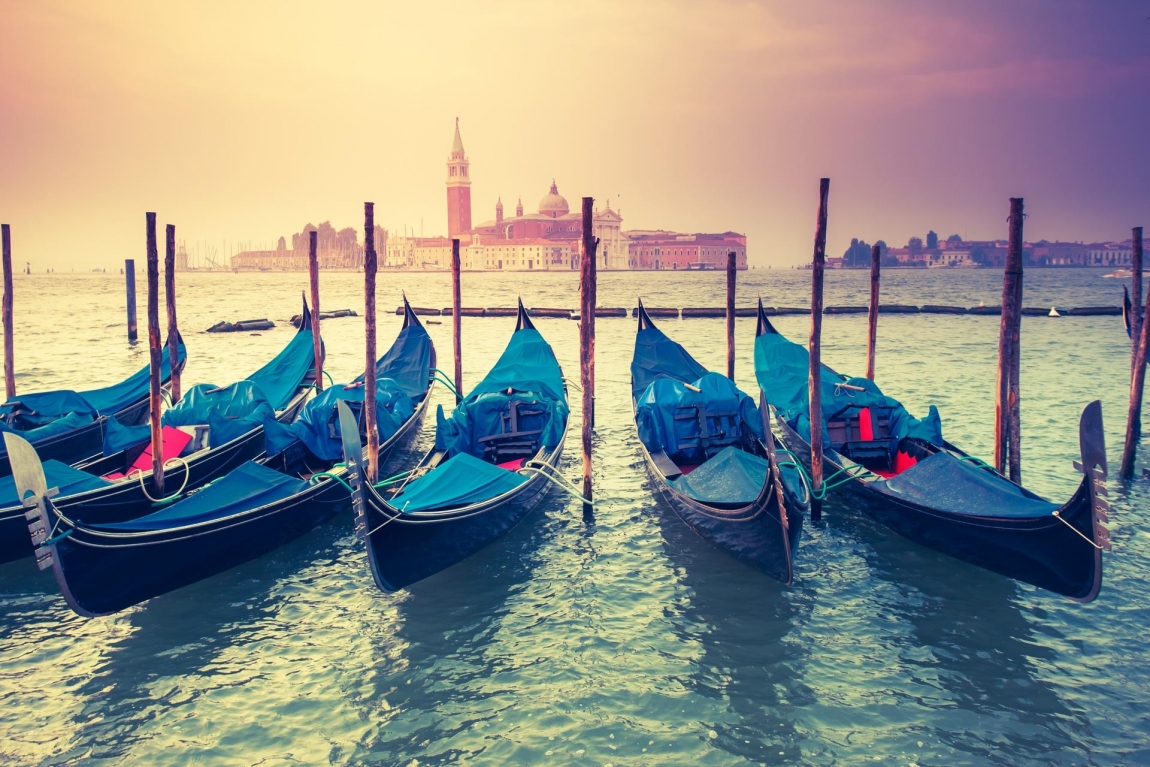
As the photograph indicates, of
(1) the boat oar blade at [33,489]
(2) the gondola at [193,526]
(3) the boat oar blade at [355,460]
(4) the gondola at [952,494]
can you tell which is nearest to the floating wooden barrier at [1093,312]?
(4) the gondola at [952,494]

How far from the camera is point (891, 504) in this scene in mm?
4730

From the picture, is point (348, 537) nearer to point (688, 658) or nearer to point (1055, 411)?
point (688, 658)

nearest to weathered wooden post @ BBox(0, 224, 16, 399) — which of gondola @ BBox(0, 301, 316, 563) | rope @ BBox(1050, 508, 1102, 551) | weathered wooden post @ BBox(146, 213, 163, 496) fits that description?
gondola @ BBox(0, 301, 316, 563)

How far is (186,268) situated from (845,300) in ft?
371

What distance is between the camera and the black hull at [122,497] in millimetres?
4430

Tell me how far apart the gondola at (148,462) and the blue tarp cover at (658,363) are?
3.34 meters

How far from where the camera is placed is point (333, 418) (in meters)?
5.92

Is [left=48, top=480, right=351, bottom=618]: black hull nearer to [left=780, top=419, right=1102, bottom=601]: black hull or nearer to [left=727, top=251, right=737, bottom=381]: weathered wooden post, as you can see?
[left=780, top=419, right=1102, bottom=601]: black hull

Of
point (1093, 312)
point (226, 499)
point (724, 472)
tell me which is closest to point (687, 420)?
point (724, 472)

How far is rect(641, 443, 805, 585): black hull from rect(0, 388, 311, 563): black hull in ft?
10.2

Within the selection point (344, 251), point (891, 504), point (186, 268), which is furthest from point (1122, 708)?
point (186, 268)

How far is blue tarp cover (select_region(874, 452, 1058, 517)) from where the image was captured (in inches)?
162

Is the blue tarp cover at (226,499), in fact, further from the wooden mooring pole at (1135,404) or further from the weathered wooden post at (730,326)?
the wooden mooring pole at (1135,404)

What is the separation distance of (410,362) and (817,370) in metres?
4.85
